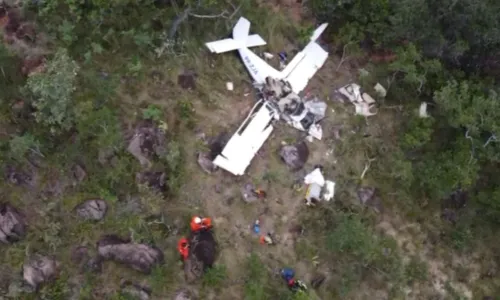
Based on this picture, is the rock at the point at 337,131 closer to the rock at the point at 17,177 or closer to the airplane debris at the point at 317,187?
the airplane debris at the point at 317,187

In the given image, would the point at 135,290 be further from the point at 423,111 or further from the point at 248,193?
the point at 423,111

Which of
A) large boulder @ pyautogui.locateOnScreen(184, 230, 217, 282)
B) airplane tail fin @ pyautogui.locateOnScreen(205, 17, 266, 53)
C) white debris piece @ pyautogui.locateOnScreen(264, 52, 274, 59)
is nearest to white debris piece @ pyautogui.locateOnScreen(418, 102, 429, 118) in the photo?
white debris piece @ pyautogui.locateOnScreen(264, 52, 274, 59)

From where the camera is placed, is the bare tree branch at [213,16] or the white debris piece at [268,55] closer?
the bare tree branch at [213,16]

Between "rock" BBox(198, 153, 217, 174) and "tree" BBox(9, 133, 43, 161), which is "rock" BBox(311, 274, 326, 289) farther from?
"tree" BBox(9, 133, 43, 161)

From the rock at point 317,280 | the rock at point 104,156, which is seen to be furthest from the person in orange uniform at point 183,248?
the rock at point 317,280

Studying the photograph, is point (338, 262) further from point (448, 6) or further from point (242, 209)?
point (448, 6)

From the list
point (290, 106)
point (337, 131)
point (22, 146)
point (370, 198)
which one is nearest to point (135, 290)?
point (22, 146)

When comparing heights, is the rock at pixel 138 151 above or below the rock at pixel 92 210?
above
